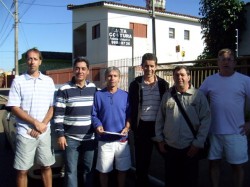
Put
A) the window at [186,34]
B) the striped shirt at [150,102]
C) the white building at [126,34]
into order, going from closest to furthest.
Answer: the striped shirt at [150,102]
the white building at [126,34]
the window at [186,34]

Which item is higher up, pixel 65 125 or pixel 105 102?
pixel 105 102

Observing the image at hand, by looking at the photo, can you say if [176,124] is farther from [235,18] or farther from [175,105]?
[235,18]

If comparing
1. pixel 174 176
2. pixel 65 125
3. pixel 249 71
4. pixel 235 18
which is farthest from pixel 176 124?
pixel 235 18

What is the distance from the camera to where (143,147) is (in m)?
4.31

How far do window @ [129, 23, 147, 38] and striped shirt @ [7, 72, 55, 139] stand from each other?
22560mm

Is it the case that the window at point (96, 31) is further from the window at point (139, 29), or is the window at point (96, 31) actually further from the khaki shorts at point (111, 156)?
the khaki shorts at point (111, 156)

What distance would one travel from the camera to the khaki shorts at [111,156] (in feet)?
13.2

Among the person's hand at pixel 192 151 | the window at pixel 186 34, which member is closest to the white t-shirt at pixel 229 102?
the person's hand at pixel 192 151

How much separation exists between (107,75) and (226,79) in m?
1.44

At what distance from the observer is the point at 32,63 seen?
159 inches

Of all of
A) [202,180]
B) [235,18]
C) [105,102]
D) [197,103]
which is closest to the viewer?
[197,103]

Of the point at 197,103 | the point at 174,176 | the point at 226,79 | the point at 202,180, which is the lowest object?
the point at 202,180

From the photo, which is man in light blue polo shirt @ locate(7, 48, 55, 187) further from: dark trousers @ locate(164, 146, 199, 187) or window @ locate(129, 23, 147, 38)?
window @ locate(129, 23, 147, 38)

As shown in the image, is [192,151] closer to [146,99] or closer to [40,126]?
[146,99]
